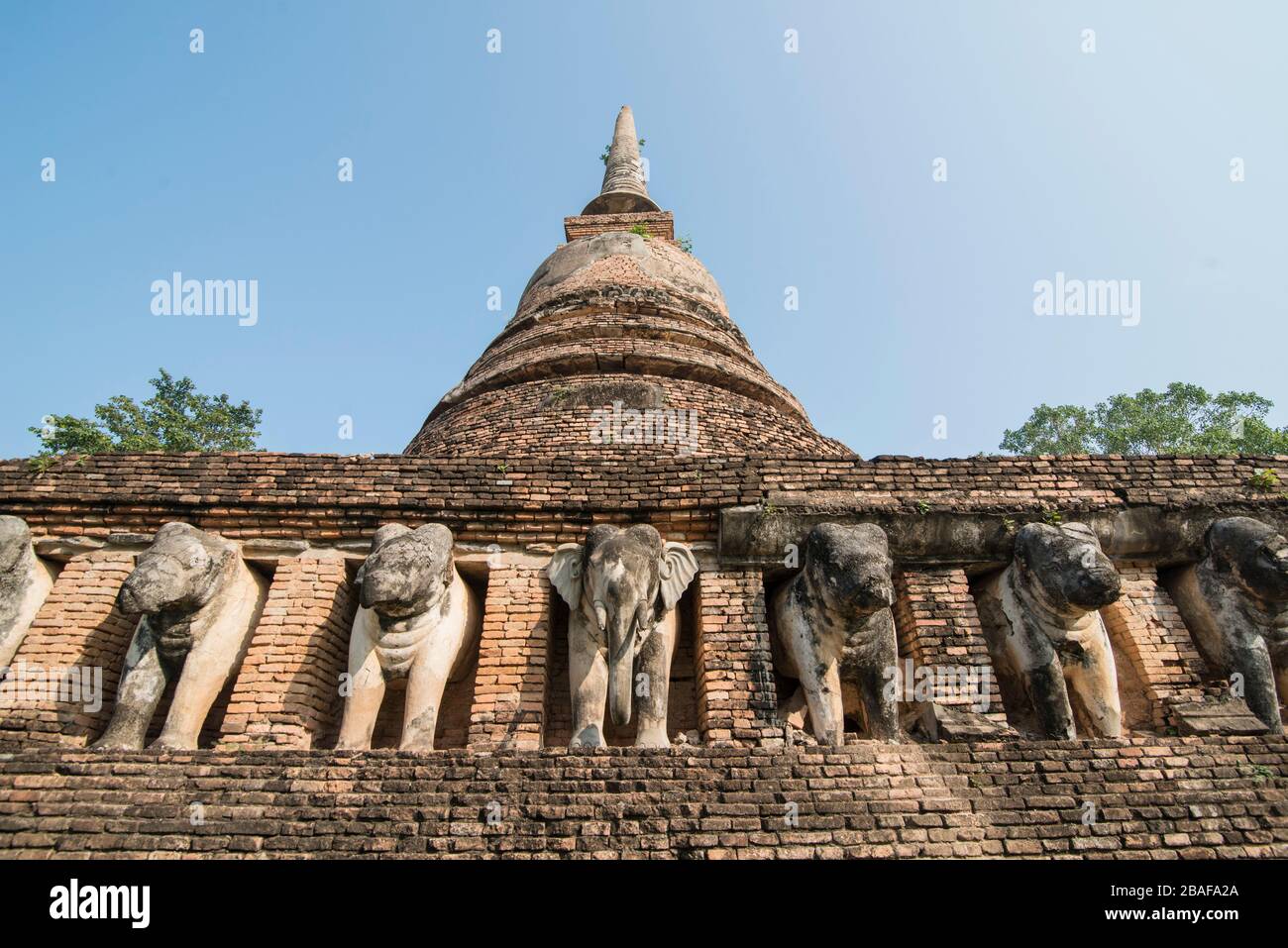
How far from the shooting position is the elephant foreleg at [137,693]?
4672 mm

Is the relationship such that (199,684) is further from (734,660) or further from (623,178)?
(623,178)

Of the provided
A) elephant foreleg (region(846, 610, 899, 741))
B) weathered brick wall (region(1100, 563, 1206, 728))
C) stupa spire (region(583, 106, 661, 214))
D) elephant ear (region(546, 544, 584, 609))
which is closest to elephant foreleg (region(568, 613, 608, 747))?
elephant ear (region(546, 544, 584, 609))

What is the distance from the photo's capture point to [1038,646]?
4.95 meters

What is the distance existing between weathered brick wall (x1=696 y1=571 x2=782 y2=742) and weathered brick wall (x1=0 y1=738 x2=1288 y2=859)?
321 mm

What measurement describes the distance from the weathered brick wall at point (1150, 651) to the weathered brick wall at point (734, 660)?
226 centimetres

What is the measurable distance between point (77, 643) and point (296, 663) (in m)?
1.38

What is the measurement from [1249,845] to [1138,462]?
106 inches

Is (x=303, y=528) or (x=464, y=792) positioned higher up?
(x=303, y=528)

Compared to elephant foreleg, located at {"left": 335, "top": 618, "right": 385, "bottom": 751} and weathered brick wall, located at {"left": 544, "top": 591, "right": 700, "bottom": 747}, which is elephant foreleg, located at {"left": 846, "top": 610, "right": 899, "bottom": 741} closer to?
weathered brick wall, located at {"left": 544, "top": 591, "right": 700, "bottom": 747}

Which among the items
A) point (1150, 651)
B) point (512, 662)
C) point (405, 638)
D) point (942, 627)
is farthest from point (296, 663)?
point (1150, 651)

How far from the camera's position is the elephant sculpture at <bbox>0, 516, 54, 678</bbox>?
5.01 meters
